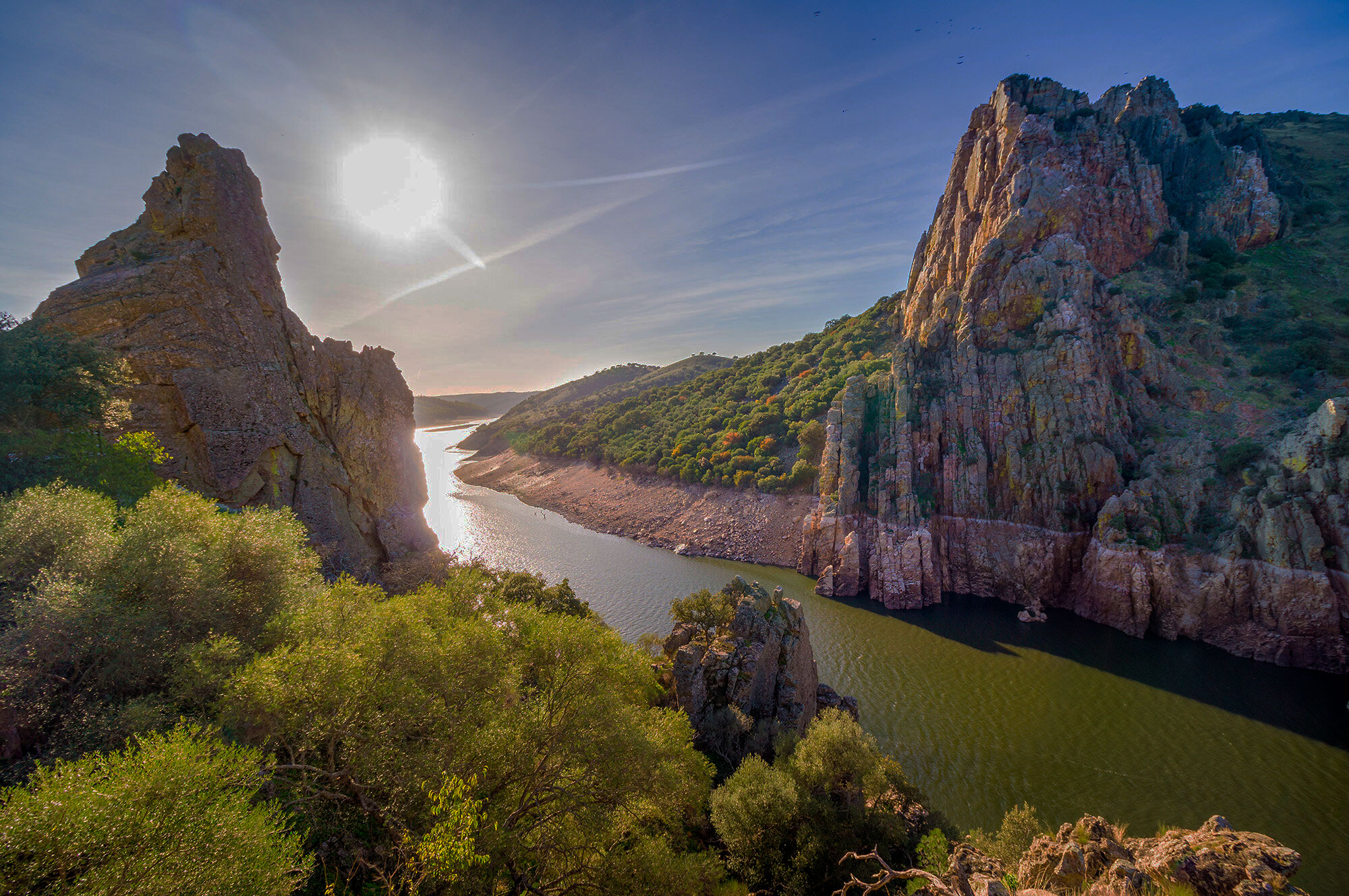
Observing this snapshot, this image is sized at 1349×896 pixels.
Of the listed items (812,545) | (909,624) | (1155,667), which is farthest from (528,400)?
(1155,667)

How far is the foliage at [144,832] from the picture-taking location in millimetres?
4199

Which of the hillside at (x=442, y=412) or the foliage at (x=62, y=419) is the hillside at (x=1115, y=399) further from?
the hillside at (x=442, y=412)

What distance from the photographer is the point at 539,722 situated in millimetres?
8453

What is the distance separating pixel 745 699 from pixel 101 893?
14.9 metres

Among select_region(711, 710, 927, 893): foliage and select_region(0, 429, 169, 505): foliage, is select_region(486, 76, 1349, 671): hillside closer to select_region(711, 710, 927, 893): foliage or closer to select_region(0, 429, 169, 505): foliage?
select_region(711, 710, 927, 893): foliage

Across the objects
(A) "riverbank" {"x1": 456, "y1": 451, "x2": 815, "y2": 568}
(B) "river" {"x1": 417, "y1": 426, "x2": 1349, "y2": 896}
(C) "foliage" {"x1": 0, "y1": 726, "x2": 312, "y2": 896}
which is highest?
(C) "foliage" {"x1": 0, "y1": 726, "x2": 312, "y2": 896}

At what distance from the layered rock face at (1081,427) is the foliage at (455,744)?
27.3 m

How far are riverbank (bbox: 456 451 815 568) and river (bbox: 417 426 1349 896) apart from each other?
6.74m

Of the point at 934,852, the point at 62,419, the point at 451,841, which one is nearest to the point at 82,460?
the point at 62,419

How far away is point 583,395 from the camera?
13112 centimetres

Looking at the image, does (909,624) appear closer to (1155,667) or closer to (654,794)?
(1155,667)

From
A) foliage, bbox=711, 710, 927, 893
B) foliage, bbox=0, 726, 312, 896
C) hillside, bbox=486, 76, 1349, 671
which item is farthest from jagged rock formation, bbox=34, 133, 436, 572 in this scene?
hillside, bbox=486, 76, 1349, 671

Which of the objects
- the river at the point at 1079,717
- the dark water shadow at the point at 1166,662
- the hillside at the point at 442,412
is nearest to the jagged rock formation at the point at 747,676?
the river at the point at 1079,717

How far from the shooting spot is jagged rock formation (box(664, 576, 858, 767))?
1525 cm
